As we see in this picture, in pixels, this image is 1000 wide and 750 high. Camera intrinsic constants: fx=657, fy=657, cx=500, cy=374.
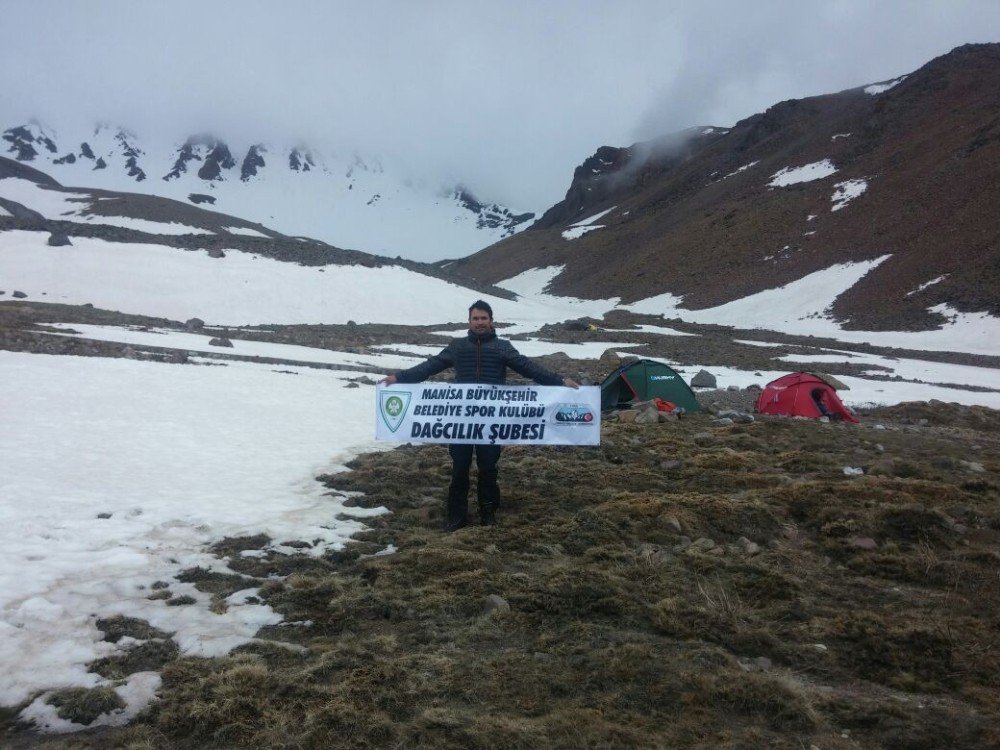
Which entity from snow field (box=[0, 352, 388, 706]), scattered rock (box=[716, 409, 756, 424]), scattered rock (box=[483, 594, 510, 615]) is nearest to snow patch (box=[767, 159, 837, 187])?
scattered rock (box=[716, 409, 756, 424])

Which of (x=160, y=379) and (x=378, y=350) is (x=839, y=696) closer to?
(x=160, y=379)

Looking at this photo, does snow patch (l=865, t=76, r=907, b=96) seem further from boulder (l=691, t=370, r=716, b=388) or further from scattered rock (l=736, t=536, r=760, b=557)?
scattered rock (l=736, t=536, r=760, b=557)

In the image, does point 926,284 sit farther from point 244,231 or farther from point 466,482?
point 244,231

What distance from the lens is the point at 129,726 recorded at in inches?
136

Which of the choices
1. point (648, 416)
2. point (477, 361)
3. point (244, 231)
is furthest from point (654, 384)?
point (244, 231)

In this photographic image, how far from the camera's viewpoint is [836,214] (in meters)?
64.6

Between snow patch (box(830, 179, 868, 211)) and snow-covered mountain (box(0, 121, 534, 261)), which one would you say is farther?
snow-covered mountain (box(0, 121, 534, 261))

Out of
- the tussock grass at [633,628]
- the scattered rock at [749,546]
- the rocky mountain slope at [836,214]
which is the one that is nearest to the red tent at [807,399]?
the tussock grass at [633,628]

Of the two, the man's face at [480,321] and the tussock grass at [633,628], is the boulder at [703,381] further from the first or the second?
the man's face at [480,321]

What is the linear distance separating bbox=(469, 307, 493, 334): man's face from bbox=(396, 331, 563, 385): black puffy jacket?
0.23ft

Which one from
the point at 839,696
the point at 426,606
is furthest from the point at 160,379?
the point at 839,696

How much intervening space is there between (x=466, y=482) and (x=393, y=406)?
1.42m

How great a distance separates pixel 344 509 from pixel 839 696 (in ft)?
17.1

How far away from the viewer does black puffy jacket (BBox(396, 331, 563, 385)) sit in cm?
706
